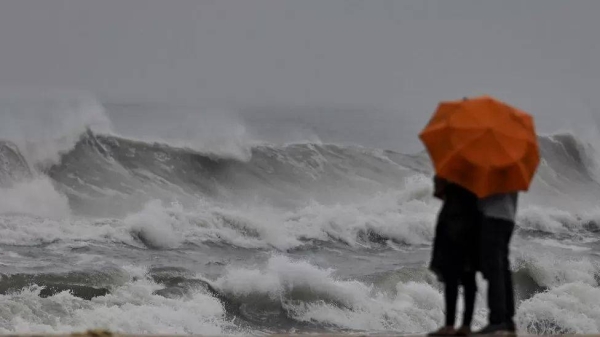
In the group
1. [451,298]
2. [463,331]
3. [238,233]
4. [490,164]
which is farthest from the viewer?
[238,233]

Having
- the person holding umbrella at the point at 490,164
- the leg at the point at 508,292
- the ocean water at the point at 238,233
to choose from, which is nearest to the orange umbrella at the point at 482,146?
the person holding umbrella at the point at 490,164

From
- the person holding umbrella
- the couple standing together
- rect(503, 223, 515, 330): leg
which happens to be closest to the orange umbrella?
the person holding umbrella

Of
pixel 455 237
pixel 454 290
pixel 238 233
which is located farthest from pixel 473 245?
pixel 238 233

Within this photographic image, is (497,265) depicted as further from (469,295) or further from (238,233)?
(238,233)

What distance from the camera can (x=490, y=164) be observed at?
595cm

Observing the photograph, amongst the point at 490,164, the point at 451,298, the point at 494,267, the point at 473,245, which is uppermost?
the point at 490,164

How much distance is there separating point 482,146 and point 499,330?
3.24 ft

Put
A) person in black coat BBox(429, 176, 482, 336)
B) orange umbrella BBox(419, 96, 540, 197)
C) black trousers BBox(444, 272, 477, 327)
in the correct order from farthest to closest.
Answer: black trousers BBox(444, 272, 477, 327)
person in black coat BBox(429, 176, 482, 336)
orange umbrella BBox(419, 96, 540, 197)

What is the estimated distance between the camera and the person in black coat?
→ 6070 mm

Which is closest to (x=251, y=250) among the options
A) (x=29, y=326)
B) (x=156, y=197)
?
(x=156, y=197)

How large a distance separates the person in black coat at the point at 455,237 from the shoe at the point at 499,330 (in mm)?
85

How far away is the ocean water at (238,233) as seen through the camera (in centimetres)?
1412

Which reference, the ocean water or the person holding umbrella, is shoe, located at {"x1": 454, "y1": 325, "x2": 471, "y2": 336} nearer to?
the person holding umbrella

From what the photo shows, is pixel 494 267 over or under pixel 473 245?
under
